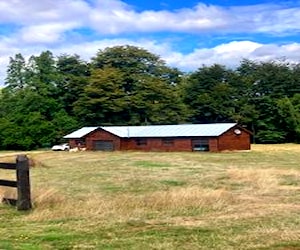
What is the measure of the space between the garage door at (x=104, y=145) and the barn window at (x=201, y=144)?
40.0ft

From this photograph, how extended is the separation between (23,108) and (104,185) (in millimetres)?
67053

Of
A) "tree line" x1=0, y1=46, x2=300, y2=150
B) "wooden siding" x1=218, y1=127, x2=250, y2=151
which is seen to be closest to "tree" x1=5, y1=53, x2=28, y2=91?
"tree line" x1=0, y1=46, x2=300, y2=150

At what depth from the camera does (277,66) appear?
9388 cm

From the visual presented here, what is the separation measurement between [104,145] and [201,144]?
47.5 ft

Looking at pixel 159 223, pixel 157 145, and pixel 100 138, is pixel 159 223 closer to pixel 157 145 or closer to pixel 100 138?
pixel 157 145

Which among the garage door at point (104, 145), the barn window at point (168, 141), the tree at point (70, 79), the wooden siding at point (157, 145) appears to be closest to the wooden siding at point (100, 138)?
the garage door at point (104, 145)

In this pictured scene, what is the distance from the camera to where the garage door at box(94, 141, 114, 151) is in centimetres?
7262

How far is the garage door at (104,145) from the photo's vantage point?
72.6 metres

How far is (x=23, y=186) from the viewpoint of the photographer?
38.1 feet

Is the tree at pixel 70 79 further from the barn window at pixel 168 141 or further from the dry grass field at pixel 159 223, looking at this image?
the dry grass field at pixel 159 223

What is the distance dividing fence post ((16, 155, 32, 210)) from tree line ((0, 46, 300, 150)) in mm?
69643

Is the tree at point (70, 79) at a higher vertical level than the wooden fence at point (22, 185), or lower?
higher

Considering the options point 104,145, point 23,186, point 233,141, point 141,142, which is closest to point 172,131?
point 141,142

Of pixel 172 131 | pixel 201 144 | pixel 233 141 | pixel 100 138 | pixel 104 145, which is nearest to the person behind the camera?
pixel 201 144
